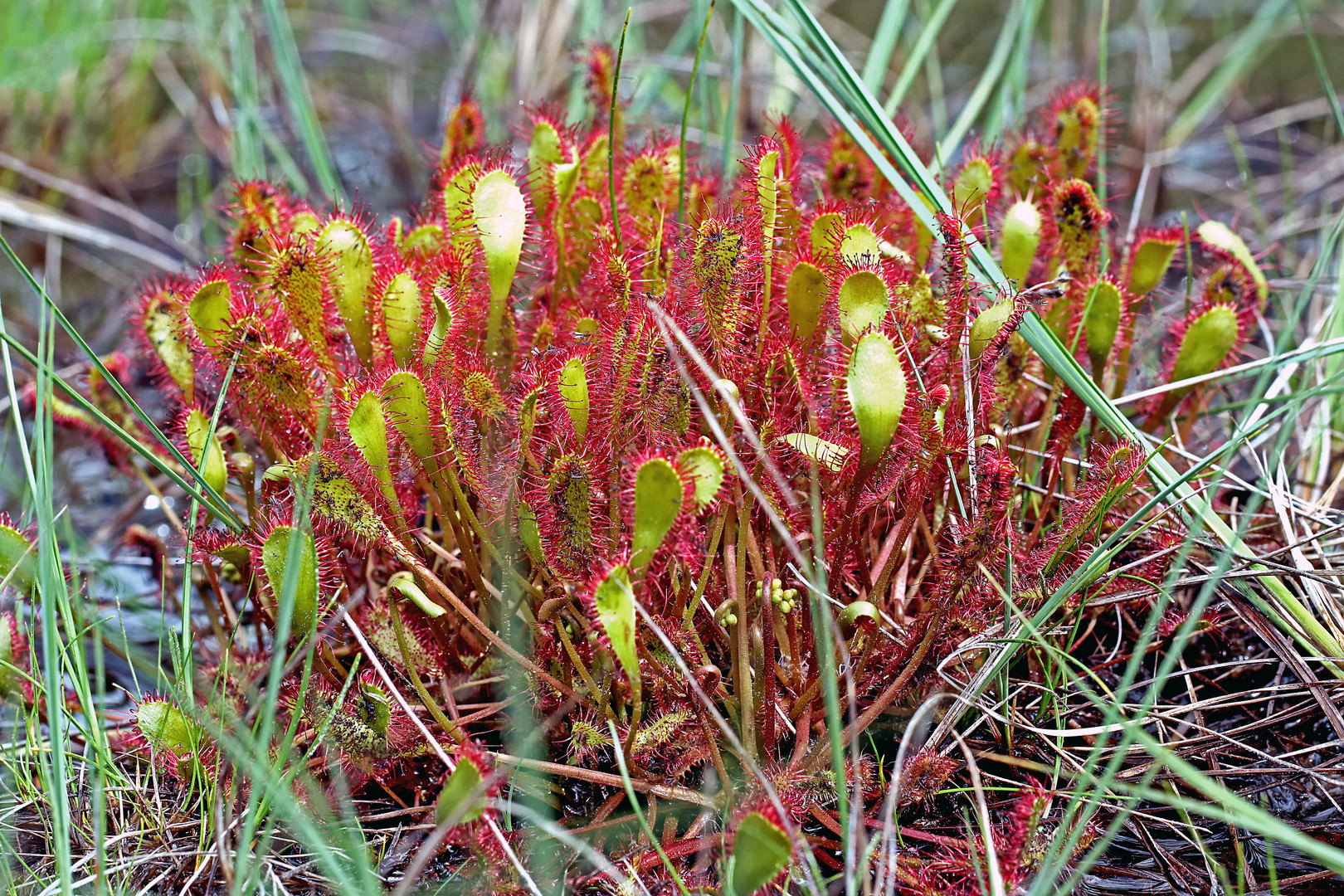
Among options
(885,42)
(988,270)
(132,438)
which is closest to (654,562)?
(988,270)

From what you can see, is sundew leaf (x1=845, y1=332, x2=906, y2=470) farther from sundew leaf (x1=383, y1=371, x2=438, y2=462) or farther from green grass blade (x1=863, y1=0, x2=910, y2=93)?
green grass blade (x1=863, y1=0, x2=910, y2=93)

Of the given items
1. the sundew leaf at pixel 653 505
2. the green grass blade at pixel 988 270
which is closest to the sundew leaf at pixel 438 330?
the sundew leaf at pixel 653 505

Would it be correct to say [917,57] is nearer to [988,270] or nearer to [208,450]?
[988,270]

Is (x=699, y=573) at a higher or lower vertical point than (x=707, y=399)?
lower

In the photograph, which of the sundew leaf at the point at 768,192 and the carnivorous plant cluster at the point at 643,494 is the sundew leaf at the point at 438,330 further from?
the sundew leaf at the point at 768,192

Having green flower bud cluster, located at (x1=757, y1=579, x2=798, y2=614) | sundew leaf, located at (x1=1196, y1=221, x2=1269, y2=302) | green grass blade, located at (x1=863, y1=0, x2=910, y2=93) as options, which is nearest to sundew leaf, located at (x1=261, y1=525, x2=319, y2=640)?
green flower bud cluster, located at (x1=757, y1=579, x2=798, y2=614)

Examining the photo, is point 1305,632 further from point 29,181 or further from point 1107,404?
point 29,181

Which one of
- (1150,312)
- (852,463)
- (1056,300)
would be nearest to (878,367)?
(852,463)
